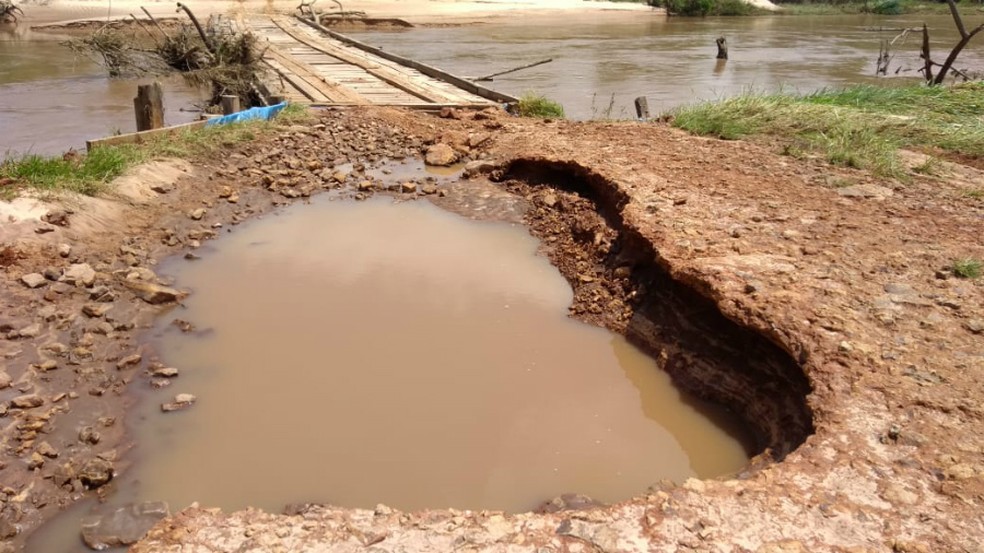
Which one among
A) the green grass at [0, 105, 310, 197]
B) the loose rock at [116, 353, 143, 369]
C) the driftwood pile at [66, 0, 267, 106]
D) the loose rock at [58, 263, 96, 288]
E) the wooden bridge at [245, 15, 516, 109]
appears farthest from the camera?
the driftwood pile at [66, 0, 267, 106]

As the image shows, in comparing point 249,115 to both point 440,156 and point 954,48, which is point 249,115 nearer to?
point 440,156

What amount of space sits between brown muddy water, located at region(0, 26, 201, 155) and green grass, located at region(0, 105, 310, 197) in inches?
66.4

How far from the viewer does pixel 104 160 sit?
20.7ft

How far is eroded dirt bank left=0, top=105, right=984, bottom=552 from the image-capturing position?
9.25 ft

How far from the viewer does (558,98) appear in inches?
543

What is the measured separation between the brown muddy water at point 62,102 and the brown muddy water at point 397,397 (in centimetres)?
461

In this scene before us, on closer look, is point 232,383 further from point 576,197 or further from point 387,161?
point 387,161

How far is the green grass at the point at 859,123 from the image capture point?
732 cm

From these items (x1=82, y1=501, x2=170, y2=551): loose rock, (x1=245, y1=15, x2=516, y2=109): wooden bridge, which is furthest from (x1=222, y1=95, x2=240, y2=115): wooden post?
(x1=82, y1=501, x2=170, y2=551): loose rock

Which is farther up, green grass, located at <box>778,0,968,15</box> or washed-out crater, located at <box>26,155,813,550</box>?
green grass, located at <box>778,0,968,15</box>

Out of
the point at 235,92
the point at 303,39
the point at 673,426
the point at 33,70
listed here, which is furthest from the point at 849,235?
the point at 33,70

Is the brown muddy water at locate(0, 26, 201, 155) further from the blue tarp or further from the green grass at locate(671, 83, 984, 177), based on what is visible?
the green grass at locate(671, 83, 984, 177)

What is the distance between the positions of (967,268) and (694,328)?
1.71m

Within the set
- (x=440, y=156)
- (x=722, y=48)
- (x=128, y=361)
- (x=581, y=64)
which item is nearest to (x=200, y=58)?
(x=440, y=156)
